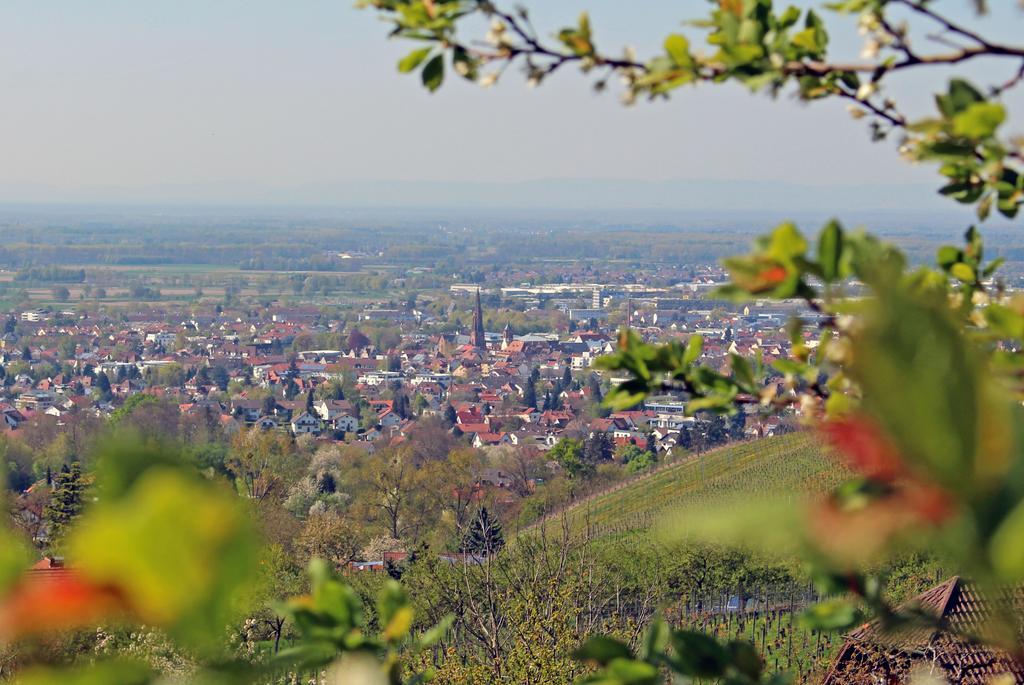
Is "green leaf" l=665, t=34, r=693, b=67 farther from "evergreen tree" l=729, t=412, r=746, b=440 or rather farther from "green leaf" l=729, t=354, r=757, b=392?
"evergreen tree" l=729, t=412, r=746, b=440

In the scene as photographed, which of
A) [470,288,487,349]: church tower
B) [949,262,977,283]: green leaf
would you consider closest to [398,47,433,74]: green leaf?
[949,262,977,283]: green leaf

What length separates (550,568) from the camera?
13.7 meters

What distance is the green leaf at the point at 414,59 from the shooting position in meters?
1.25

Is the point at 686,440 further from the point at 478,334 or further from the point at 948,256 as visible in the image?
the point at 948,256

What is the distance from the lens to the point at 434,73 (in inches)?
50.7

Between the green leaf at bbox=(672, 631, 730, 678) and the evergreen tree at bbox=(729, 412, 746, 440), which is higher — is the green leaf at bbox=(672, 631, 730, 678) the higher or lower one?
the higher one

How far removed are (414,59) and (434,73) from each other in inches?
1.7

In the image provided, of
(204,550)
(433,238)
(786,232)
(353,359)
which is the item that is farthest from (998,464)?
(433,238)

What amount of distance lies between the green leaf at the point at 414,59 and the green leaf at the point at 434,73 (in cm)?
2

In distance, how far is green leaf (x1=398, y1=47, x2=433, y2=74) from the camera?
125 cm

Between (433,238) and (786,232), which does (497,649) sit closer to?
(786,232)

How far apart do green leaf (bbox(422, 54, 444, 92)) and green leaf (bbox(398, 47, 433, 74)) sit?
2 cm

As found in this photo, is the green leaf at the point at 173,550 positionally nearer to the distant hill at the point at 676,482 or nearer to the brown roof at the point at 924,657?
the brown roof at the point at 924,657

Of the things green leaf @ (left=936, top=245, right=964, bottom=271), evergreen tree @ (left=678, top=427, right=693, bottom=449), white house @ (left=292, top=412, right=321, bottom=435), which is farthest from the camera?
white house @ (left=292, top=412, right=321, bottom=435)
